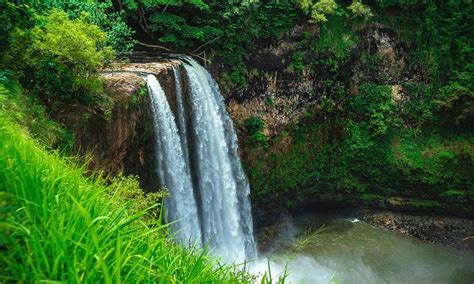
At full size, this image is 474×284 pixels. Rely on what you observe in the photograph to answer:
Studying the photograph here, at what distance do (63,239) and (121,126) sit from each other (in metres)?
5.61

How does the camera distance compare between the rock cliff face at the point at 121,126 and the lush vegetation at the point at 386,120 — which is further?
the lush vegetation at the point at 386,120

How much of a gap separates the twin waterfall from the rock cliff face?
33 cm

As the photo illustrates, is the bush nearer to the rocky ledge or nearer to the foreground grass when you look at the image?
the foreground grass

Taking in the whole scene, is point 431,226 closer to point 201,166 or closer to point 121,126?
point 201,166

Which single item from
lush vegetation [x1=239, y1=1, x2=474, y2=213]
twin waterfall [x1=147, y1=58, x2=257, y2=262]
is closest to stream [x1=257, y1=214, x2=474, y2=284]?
lush vegetation [x1=239, y1=1, x2=474, y2=213]

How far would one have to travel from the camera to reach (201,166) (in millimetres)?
9867

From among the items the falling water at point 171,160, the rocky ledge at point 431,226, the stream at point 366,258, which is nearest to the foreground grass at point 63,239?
the falling water at point 171,160

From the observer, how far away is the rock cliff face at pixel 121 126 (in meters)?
6.03

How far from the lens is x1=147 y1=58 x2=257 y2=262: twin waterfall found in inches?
320

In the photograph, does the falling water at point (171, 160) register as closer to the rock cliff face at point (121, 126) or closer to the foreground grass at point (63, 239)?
the rock cliff face at point (121, 126)

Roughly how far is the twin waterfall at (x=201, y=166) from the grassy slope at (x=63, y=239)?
19.9ft

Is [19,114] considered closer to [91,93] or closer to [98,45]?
[91,93]

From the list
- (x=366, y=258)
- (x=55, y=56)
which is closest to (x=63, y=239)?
(x=55, y=56)

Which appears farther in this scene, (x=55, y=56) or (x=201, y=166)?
(x=201, y=166)
